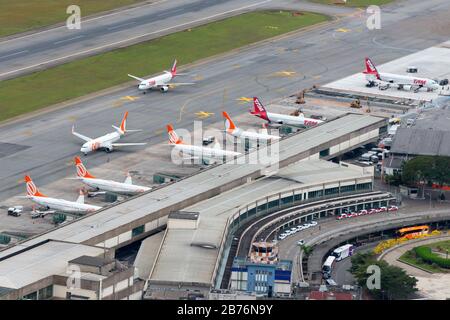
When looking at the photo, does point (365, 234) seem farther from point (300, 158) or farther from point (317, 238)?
point (300, 158)

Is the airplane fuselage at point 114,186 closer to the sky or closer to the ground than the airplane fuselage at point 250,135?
closer to the ground

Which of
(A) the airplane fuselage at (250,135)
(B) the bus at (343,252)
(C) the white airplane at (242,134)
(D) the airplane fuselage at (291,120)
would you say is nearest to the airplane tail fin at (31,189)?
(B) the bus at (343,252)

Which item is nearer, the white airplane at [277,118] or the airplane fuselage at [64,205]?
the airplane fuselage at [64,205]

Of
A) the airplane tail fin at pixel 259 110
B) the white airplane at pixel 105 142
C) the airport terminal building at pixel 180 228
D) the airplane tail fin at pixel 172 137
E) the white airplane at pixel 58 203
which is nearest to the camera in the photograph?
the airport terminal building at pixel 180 228

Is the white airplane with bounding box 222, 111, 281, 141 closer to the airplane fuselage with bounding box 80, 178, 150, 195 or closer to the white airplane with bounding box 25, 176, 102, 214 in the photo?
the airplane fuselage with bounding box 80, 178, 150, 195

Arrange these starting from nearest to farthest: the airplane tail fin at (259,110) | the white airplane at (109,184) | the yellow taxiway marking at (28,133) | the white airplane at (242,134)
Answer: the white airplane at (109,184), the white airplane at (242,134), the yellow taxiway marking at (28,133), the airplane tail fin at (259,110)

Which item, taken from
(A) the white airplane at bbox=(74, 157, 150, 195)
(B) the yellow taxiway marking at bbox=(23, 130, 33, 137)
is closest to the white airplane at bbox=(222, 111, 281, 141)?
(A) the white airplane at bbox=(74, 157, 150, 195)

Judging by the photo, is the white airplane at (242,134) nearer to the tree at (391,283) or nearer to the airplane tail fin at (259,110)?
the airplane tail fin at (259,110)

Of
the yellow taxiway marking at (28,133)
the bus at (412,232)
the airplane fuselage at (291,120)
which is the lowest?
the bus at (412,232)
